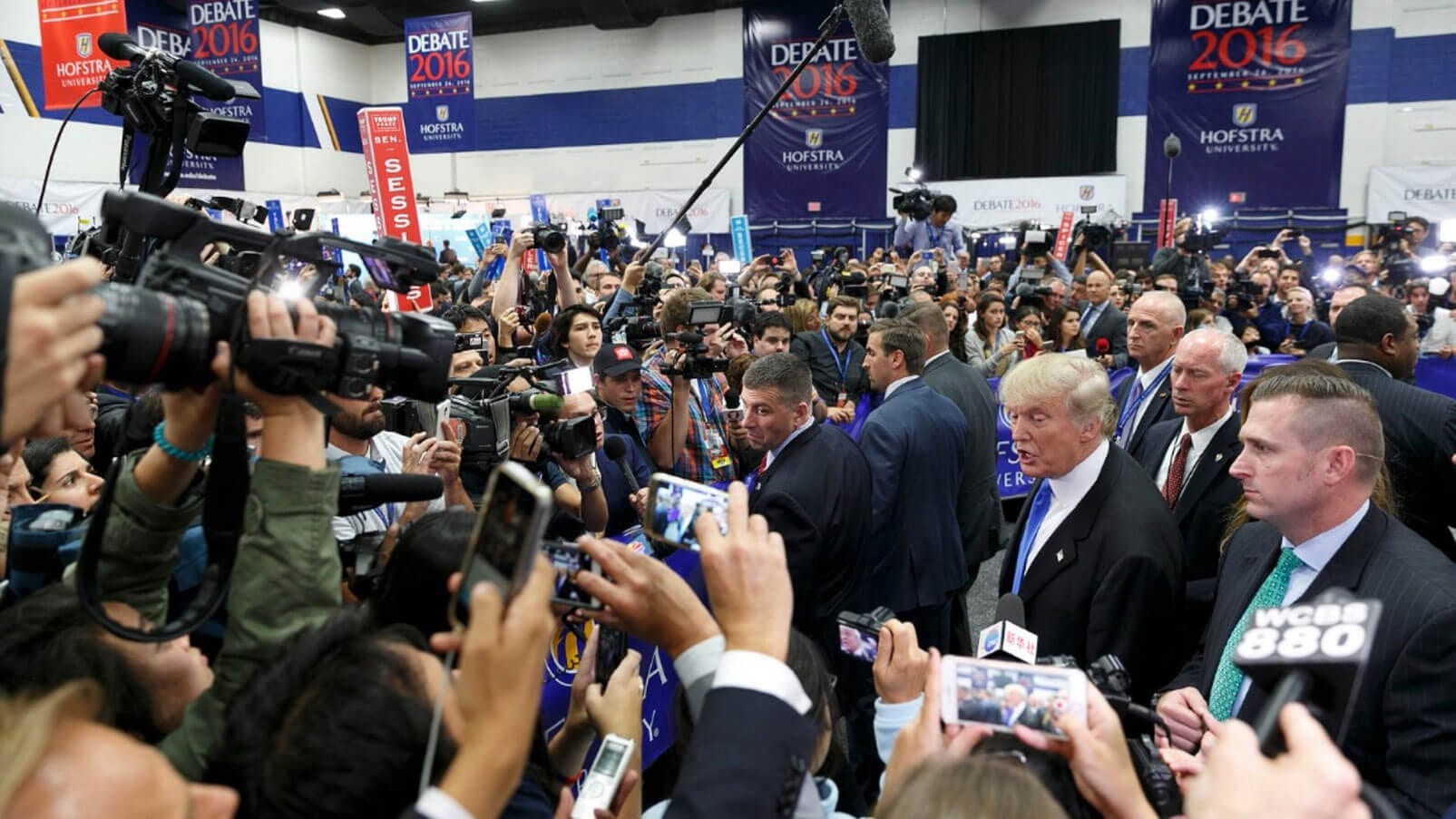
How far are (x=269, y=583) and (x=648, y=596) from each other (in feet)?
1.77

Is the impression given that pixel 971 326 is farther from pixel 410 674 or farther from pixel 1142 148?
pixel 1142 148

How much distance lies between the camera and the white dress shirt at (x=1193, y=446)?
11.2 ft

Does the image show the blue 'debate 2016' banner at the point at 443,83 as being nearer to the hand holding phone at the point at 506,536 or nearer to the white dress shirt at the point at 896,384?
the white dress shirt at the point at 896,384

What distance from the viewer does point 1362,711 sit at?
1733mm

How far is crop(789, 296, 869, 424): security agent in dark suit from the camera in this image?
6203 millimetres

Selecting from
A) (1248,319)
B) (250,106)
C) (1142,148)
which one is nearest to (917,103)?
(1142,148)

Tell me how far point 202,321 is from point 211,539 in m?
0.31

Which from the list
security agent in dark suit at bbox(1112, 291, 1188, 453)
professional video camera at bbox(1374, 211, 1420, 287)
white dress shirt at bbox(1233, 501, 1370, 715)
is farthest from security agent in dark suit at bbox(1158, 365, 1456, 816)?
professional video camera at bbox(1374, 211, 1420, 287)

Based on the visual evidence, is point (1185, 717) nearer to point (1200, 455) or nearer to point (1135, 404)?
point (1200, 455)

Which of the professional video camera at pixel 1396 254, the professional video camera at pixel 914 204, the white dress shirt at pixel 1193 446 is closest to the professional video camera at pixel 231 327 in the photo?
the white dress shirt at pixel 1193 446

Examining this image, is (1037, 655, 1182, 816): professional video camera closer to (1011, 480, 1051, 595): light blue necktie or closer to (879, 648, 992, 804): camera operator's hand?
(879, 648, 992, 804): camera operator's hand

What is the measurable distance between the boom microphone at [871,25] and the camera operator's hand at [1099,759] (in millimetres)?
3021

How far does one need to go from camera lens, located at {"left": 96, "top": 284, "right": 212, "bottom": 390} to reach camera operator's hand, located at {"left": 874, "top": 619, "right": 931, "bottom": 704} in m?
1.12

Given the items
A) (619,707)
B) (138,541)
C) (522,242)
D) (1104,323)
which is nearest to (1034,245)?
(1104,323)
